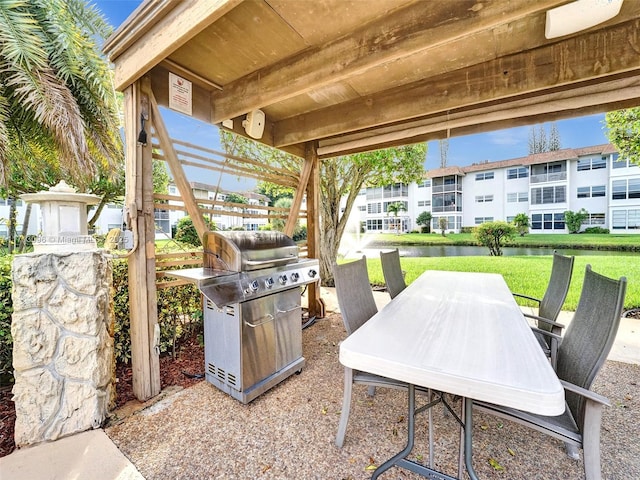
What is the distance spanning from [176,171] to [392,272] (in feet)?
8.12

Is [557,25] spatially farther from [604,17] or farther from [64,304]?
[64,304]

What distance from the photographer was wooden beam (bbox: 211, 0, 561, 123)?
1515 millimetres

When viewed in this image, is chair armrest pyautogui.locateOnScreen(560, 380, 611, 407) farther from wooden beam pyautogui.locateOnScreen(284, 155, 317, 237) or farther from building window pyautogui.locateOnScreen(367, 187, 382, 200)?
building window pyautogui.locateOnScreen(367, 187, 382, 200)

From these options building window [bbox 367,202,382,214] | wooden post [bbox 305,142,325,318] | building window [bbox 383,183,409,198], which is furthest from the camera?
building window [bbox 367,202,382,214]

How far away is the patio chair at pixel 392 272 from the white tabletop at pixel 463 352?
2.75 ft

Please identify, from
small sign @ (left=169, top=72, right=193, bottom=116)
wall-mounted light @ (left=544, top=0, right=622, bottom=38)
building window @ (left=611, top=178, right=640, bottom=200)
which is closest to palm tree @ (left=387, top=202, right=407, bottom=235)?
building window @ (left=611, top=178, right=640, bottom=200)

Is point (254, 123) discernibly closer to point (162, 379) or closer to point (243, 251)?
point (243, 251)

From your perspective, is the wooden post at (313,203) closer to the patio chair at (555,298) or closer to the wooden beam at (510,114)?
the wooden beam at (510,114)

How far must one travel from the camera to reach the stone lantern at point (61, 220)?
1863mm

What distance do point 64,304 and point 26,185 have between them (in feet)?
28.0

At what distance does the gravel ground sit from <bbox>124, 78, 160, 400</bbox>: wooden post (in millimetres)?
330

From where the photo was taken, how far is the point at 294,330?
2.68 metres

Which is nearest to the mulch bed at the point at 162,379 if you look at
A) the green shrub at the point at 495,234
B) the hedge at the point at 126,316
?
the hedge at the point at 126,316

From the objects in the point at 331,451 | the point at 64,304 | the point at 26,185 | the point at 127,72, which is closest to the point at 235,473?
the point at 331,451
